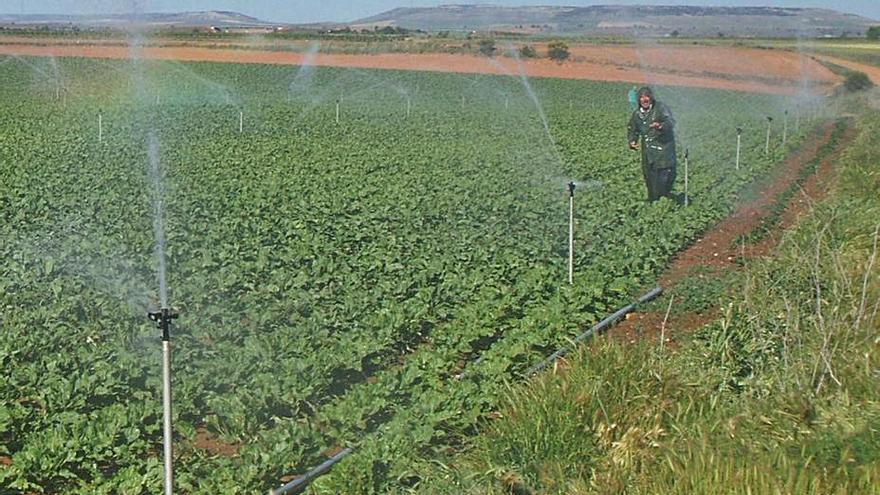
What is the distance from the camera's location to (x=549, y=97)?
152 ft

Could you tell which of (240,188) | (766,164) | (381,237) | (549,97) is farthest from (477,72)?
(381,237)

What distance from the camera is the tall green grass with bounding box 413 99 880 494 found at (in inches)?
203

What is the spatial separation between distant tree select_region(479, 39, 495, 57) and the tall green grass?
3929 centimetres

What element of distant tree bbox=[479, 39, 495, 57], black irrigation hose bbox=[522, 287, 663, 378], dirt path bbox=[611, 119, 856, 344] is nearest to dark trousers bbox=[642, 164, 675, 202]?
dirt path bbox=[611, 119, 856, 344]

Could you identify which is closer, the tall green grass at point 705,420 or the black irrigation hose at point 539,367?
the tall green grass at point 705,420

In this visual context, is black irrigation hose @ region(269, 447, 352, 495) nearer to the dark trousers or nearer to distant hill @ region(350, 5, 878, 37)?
the dark trousers

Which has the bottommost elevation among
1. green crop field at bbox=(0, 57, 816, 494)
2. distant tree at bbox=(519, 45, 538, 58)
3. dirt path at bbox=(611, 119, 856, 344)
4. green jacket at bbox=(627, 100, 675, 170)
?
dirt path at bbox=(611, 119, 856, 344)

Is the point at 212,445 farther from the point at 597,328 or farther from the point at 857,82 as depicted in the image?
the point at 857,82

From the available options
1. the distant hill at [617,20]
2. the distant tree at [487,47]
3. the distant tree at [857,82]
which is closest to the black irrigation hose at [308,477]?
the distant hill at [617,20]

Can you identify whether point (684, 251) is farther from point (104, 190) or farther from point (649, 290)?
point (104, 190)

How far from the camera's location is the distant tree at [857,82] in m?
47.2

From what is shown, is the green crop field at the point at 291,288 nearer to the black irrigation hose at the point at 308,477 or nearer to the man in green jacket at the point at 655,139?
the black irrigation hose at the point at 308,477

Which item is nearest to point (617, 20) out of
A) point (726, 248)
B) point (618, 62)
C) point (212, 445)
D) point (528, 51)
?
point (726, 248)

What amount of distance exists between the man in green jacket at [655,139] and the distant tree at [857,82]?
3473 centimetres
